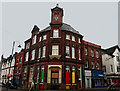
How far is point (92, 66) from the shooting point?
29.6 m

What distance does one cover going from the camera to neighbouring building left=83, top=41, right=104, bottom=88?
27.2m

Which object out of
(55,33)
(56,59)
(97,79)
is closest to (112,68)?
(97,79)

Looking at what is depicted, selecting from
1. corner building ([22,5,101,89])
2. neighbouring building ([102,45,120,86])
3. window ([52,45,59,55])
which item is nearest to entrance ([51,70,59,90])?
corner building ([22,5,101,89])

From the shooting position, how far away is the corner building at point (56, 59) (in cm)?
2114

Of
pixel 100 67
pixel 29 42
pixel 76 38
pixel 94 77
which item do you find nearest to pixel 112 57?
pixel 100 67

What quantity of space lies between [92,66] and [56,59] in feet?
41.2

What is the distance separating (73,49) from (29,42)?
13.6m

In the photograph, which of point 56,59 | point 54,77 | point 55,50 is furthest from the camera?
point 55,50

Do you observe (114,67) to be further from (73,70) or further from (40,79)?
(40,79)

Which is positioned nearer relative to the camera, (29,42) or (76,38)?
(76,38)

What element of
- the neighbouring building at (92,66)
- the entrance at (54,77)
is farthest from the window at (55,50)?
the neighbouring building at (92,66)

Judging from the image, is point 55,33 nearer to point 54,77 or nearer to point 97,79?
point 54,77

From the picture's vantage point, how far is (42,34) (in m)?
25.6

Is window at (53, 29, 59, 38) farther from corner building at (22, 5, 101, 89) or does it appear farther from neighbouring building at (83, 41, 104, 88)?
neighbouring building at (83, 41, 104, 88)
